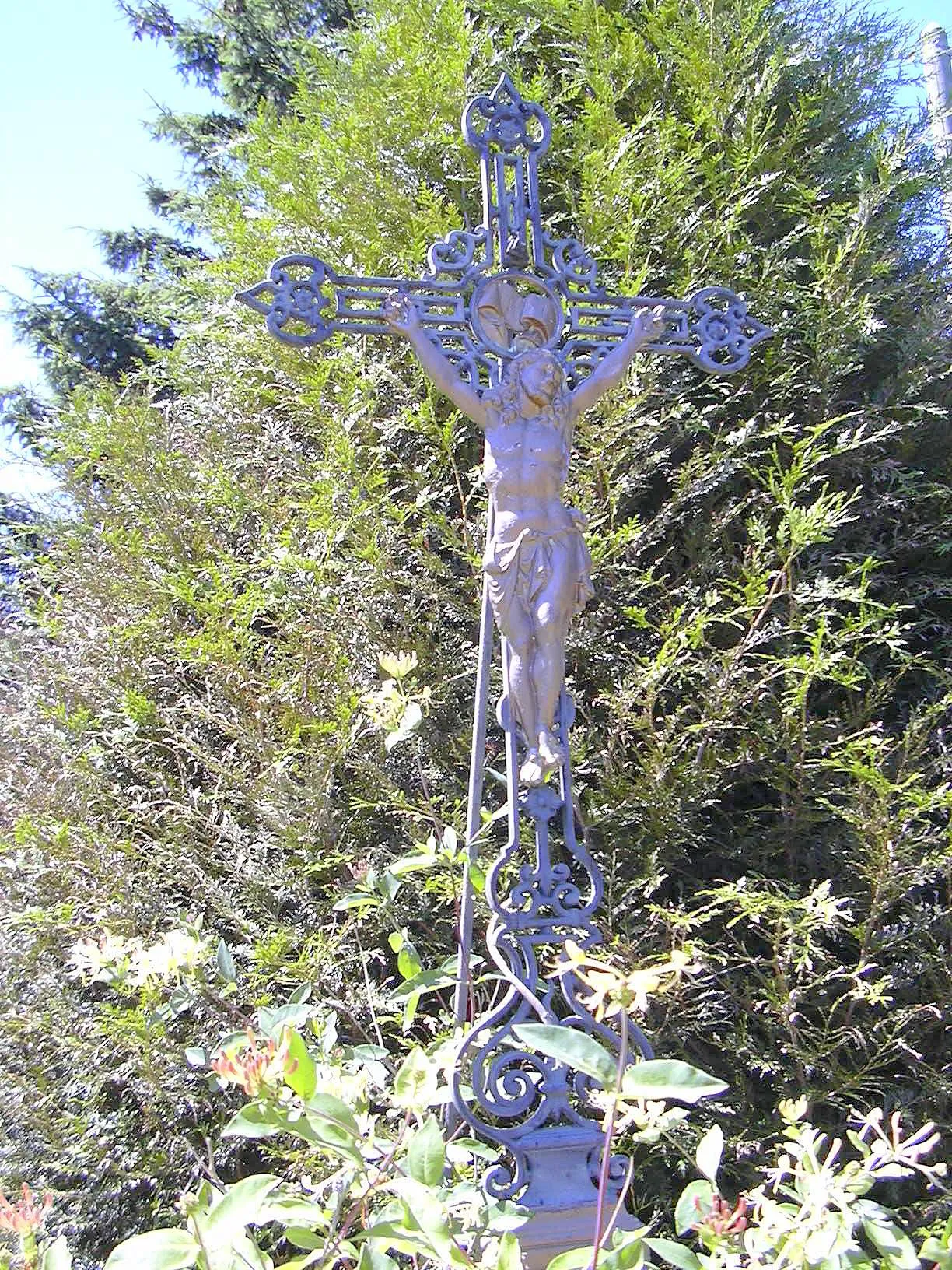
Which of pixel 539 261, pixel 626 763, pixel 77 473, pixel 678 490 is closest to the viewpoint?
pixel 539 261

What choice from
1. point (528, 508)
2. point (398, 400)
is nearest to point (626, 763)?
point (528, 508)

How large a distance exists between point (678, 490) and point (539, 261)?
1.19 meters

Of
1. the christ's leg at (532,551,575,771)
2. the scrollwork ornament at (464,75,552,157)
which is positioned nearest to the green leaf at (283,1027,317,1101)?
the christ's leg at (532,551,575,771)

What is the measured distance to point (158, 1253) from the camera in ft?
3.43

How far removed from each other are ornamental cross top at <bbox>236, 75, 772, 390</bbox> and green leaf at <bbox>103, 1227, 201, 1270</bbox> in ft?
4.91

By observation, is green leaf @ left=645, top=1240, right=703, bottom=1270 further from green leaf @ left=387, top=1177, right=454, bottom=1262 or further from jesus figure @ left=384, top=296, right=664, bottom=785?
jesus figure @ left=384, top=296, right=664, bottom=785

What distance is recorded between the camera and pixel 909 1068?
2.81 meters

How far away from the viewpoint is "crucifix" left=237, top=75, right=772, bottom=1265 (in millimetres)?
1727

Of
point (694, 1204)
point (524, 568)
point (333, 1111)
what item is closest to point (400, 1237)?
point (333, 1111)

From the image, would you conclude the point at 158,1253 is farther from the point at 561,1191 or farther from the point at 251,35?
the point at 251,35

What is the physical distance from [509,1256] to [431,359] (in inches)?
59.4

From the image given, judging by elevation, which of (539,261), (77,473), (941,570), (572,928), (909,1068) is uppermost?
(77,473)

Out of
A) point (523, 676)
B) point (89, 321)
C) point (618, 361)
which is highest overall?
point (89, 321)

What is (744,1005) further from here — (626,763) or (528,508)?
(528,508)
